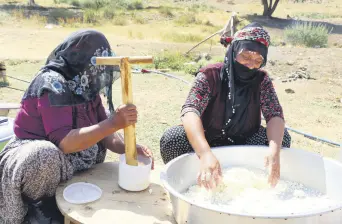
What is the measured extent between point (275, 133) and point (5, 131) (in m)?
1.56

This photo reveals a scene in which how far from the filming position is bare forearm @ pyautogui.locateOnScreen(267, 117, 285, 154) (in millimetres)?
2150

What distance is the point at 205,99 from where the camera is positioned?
236cm

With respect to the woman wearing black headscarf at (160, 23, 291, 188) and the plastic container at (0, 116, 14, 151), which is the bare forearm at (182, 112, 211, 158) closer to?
the woman wearing black headscarf at (160, 23, 291, 188)

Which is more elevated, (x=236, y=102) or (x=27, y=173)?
(x=236, y=102)

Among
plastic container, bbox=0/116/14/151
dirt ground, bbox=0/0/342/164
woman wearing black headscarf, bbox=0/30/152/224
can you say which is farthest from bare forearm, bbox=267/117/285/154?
plastic container, bbox=0/116/14/151

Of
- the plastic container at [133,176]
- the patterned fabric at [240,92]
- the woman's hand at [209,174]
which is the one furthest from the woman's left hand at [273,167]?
the plastic container at [133,176]

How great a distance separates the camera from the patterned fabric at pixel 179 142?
8.04 ft

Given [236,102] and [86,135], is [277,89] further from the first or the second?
[86,135]

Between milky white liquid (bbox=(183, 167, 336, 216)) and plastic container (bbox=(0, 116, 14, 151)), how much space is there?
1134mm

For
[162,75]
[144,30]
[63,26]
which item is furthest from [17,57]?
[144,30]

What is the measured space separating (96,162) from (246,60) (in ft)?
3.23

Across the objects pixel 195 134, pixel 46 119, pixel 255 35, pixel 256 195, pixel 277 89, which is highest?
pixel 255 35

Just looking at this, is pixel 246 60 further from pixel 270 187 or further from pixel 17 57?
pixel 17 57

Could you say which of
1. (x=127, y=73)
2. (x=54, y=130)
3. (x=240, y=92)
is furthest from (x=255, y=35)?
(x=54, y=130)
